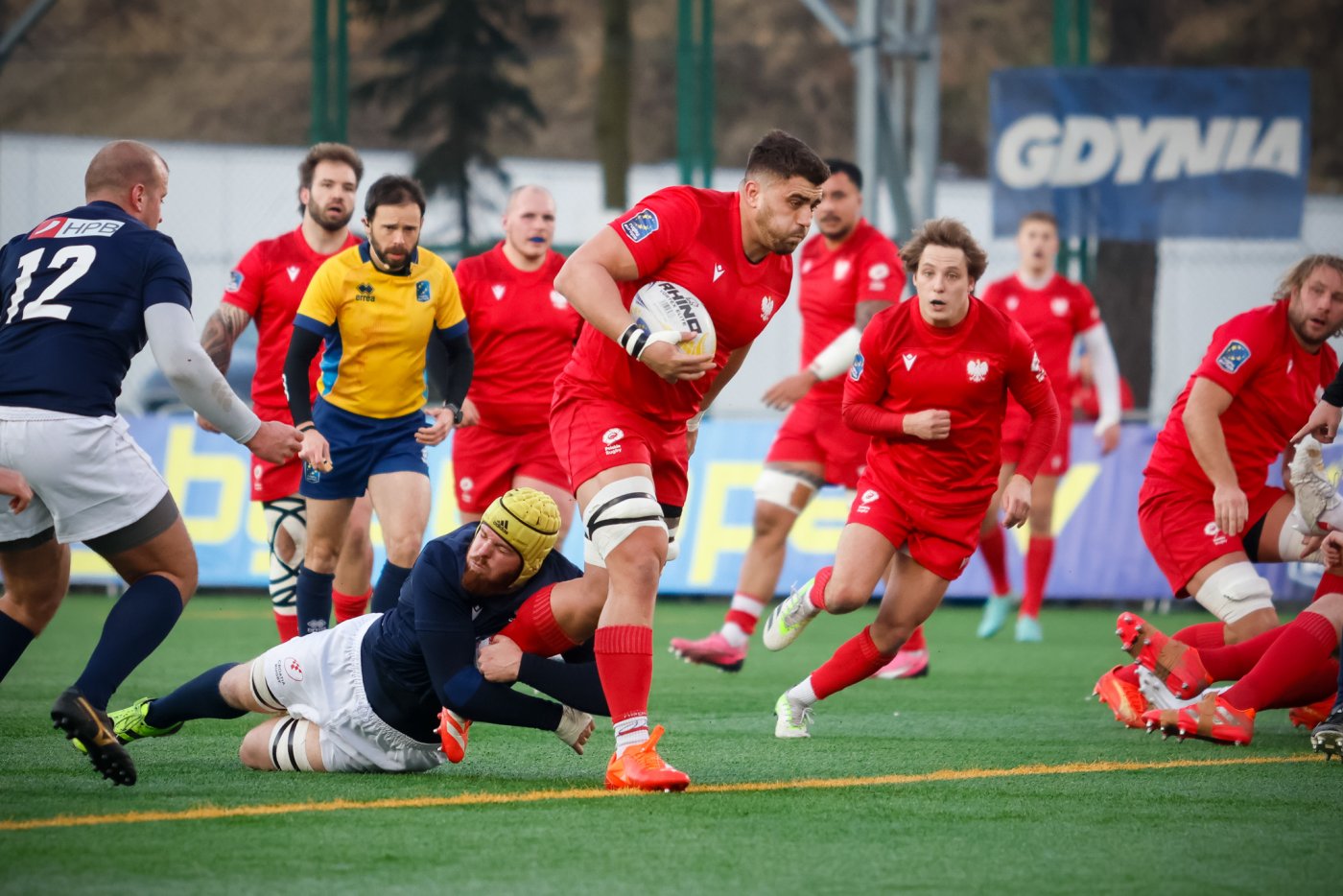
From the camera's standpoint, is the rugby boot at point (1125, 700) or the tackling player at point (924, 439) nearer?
the tackling player at point (924, 439)

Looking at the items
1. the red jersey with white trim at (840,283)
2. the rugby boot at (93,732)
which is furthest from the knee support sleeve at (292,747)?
the red jersey with white trim at (840,283)

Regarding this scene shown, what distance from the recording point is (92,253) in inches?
225

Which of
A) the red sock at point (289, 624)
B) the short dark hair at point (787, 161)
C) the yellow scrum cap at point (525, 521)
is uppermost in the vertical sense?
the short dark hair at point (787, 161)

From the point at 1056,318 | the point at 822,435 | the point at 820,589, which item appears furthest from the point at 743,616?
the point at 1056,318

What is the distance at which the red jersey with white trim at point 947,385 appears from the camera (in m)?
7.10

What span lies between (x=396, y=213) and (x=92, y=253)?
233 centimetres

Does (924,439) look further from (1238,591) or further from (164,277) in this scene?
(164,277)

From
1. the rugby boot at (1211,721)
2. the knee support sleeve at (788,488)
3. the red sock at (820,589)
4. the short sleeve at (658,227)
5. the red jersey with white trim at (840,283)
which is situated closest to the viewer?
the short sleeve at (658,227)

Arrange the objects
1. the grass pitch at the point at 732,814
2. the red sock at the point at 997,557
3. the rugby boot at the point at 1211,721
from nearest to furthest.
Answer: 1. the grass pitch at the point at 732,814
2. the rugby boot at the point at 1211,721
3. the red sock at the point at 997,557

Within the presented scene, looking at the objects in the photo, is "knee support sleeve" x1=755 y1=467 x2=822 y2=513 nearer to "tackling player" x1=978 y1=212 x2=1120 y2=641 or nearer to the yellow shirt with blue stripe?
the yellow shirt with blue stripe

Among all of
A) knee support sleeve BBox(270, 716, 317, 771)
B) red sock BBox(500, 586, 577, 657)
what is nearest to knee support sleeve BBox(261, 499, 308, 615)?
knee support sleeve BBox(270, 716, 317, 771)

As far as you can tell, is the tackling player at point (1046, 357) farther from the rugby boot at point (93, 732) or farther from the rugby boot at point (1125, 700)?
the rugby boot at point (93, 732)

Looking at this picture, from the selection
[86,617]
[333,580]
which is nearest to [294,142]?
[86,617]

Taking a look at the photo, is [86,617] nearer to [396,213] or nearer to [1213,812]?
[396,213]
